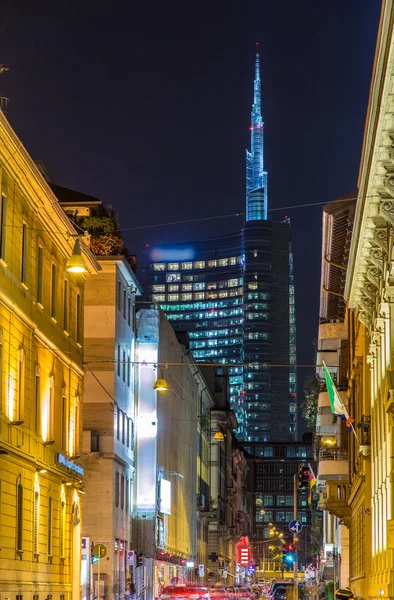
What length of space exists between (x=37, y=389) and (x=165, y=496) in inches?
1746

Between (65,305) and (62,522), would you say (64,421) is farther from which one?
(65,305)

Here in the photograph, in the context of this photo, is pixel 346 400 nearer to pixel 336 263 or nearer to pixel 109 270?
pixel 336 263

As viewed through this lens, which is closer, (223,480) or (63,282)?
(63,282)

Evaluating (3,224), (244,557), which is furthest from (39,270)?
(244,557)

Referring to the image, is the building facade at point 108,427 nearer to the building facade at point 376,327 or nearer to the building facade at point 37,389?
the building facade at point 37,389

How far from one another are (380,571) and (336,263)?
18.4m

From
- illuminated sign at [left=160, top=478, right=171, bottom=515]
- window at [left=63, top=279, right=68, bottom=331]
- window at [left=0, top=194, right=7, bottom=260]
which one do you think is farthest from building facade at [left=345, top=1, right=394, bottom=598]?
illuminated sign at [left=160, top=478, right=171, bottom=515]

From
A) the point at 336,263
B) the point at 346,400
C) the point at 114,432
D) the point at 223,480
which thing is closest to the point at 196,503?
the point at 223,480

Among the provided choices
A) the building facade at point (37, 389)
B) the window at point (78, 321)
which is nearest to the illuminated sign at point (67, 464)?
the building facade at point (37, 389)

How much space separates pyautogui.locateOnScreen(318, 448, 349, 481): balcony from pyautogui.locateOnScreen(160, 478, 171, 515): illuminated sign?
24.7 m

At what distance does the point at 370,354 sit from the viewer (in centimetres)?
3434

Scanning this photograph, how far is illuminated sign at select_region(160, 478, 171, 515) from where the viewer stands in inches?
3036

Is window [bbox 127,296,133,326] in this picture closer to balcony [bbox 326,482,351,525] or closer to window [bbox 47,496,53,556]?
balcony [bbox 326,482,351,525]

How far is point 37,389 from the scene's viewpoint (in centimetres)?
3603
